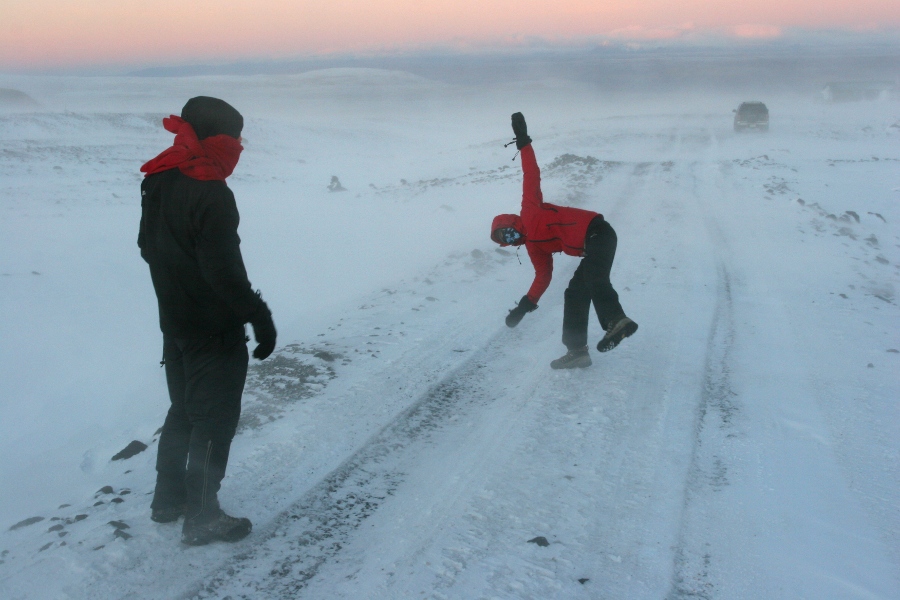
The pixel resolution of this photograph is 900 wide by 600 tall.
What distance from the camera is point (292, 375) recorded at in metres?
4.80

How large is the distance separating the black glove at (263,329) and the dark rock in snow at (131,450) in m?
1.77

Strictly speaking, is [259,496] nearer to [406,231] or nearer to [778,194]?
[406,231]

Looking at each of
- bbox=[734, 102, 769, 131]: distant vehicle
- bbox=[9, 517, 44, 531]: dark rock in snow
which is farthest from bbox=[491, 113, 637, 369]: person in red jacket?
bbox=[734, 102, 769, 131]: distant vehicle

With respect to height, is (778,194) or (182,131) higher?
(182,131)

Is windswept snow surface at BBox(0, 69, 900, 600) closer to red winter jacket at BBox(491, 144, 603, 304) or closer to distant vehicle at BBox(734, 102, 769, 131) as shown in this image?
red winter jacket at BBox(491, 144, 603, 304)

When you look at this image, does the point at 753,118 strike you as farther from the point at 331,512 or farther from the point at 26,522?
the point at 26,522

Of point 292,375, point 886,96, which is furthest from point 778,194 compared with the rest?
point 886,96

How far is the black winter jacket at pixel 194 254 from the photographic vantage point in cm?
261

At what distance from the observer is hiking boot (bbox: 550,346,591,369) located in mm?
4852

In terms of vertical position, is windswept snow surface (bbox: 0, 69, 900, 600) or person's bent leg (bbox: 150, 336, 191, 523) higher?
person's bent leg (bbox: 150, 336, 191, 523)

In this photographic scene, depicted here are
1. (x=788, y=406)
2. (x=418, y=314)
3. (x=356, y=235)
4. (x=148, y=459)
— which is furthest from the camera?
(x=356, y=235)

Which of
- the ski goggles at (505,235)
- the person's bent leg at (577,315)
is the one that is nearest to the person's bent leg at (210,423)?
the ski goggles at (505,235)

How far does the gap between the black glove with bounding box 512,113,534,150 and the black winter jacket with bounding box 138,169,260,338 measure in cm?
266

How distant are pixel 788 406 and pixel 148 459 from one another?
13.5 feet
